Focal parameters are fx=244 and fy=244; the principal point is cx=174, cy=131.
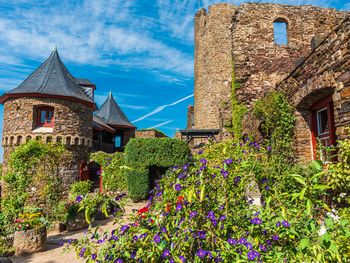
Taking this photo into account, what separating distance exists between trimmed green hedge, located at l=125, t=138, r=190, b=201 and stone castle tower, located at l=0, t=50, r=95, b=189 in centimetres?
384

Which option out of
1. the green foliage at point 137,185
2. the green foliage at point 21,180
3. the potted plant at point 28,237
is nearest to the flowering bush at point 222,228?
the potted plant at point 28,237

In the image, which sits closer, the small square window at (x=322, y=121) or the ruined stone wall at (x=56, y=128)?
the small square window at (x=322, y=121)

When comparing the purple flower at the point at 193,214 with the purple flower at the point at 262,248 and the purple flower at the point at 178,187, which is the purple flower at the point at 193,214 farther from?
the purple flower at the point at 262,248

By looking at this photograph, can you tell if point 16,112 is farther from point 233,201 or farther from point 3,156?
point 233,201

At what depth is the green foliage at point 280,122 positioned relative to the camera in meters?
6.04

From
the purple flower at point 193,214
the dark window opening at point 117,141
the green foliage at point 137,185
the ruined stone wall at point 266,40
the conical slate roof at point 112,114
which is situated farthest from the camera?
the dark window opening at point 117,141

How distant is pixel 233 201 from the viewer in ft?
8.21

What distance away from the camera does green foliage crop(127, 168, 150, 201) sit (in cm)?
1303

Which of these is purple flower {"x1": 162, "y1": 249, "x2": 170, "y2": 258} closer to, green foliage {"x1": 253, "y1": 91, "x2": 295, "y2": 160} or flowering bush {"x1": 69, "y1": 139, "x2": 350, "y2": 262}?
flowering bush {"x1": 69, "y1": 139, "x2": 350, "y2": 262}

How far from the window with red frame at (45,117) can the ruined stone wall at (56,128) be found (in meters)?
0.30

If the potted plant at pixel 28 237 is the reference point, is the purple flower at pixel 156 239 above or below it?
above

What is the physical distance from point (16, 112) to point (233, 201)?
15.7 meters

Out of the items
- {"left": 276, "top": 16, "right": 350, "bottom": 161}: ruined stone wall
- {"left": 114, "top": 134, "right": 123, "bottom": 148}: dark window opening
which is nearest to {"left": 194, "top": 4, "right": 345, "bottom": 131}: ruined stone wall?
{"left": 276, "top": 16, "right": 350, "bottom": 161}: ruined stone wall

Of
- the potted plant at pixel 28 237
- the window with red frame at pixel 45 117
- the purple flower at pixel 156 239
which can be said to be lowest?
the potted plant at pixel 28 237
